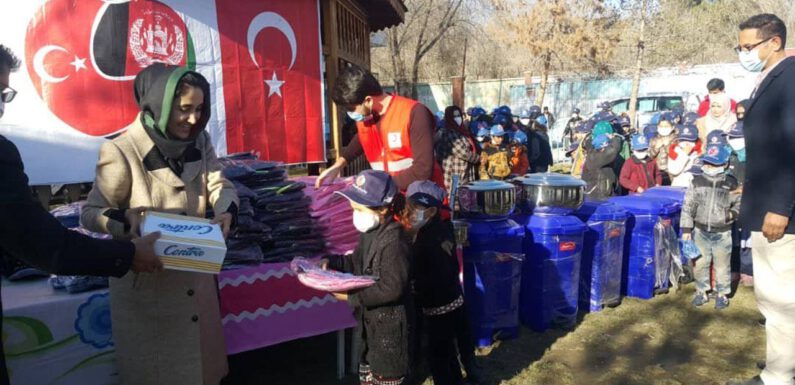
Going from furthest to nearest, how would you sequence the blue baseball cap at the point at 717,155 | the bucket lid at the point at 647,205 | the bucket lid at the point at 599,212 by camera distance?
1. the bucket lid at the point at 647,205
2. the blue baseball cap at the point at 717,155
3. the bucket lid at the point at 599,212

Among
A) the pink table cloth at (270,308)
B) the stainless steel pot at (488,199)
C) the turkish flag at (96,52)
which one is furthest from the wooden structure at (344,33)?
the pink table cloth at (270,308)

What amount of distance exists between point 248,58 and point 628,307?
442 centimetres

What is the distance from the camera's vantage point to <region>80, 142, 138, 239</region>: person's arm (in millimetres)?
2018

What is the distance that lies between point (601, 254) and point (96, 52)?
478 cm

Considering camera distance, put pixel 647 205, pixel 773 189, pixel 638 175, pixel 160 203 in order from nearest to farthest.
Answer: pixel 160 203 < pixel 773 189 < pixel 647 205 < pixel 638 175

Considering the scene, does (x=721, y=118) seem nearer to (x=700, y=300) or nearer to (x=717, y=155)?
(x=717, y=155)

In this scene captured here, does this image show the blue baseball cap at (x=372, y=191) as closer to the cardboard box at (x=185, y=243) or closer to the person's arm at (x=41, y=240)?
the cardboard box at (x=185, y=243)

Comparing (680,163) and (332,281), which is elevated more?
(680,163)

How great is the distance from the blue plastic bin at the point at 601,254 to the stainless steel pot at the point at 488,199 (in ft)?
2.60

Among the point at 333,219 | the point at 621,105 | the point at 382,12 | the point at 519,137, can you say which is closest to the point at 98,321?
the point at 333,219

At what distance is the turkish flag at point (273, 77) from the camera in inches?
207

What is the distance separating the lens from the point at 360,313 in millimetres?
2758

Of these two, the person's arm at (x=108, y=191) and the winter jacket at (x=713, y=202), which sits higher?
the person's arm at (x=108, y=191)

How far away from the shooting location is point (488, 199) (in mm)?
4098
